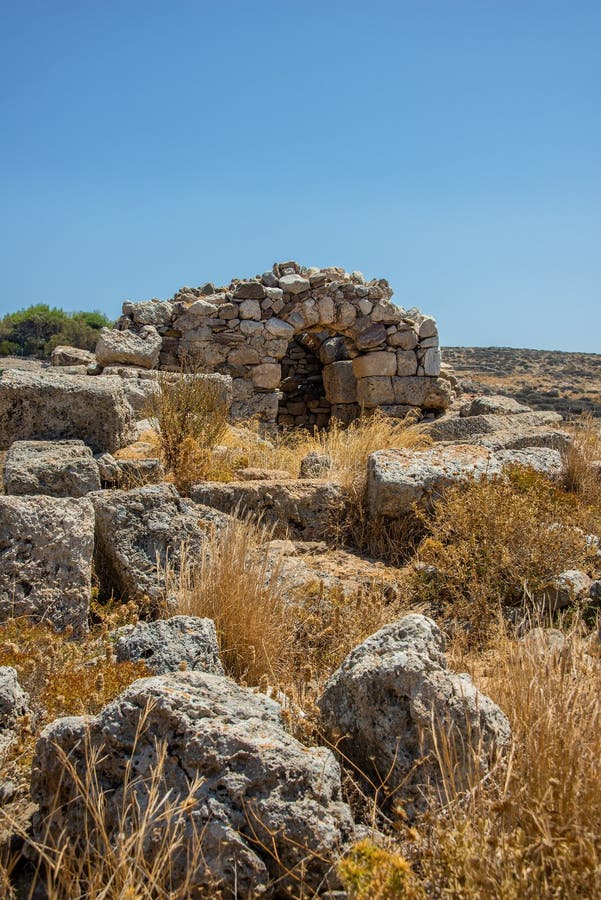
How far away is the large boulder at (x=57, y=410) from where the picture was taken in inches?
215

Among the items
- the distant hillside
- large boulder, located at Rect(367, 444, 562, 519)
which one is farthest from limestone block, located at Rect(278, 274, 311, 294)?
large boulder, located at Rect(367, 444, 562, 519)

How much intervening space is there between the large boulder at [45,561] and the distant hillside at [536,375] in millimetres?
13518

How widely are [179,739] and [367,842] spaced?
59cm

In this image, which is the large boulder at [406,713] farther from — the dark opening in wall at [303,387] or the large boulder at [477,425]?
the dark opening in wall at [303,387]

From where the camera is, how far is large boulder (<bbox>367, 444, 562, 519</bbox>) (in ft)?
17.9

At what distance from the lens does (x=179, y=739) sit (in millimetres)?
2061

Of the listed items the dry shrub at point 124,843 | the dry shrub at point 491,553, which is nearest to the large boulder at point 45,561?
the dry shrub at point 124,843

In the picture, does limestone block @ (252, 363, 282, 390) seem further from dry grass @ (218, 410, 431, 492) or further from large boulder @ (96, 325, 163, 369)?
dry grass @ (218, 410, 431, 492)

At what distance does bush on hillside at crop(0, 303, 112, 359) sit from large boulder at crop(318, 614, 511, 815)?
2301 cm

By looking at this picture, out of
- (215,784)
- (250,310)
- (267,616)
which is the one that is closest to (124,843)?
(215,784)

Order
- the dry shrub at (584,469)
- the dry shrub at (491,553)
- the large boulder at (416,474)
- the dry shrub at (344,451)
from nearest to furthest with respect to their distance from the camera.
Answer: the dry shrub at (491,553), the large boulder at (416,474), the dry shrub at (344,451), the dry shrub at (584,469)

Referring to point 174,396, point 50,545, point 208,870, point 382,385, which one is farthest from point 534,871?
point 382,385

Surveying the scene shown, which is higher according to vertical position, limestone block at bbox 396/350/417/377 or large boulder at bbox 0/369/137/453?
limestone block at bbox 396/350/417/377

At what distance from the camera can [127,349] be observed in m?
10.4
